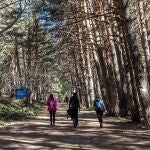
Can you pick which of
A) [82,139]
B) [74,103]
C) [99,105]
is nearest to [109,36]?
[74,103]

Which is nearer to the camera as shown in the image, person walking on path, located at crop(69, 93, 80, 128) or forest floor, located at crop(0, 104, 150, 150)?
forest floor, located at crop(0, 104, 150, 150)

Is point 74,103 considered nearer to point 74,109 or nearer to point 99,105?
point 74,109

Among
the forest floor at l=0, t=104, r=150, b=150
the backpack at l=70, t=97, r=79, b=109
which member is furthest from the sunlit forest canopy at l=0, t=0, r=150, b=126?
the backpack at l=70, t=97, r=79, b=109

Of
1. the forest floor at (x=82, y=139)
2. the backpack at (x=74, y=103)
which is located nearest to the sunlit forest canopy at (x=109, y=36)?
the forest floor at (x=82, y=139)

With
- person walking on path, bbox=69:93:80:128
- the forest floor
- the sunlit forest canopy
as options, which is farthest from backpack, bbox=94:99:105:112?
the sunlit forest canopy

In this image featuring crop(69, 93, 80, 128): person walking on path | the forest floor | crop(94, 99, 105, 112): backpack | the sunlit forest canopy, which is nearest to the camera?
the forest floor

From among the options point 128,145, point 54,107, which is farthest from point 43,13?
point 128,145

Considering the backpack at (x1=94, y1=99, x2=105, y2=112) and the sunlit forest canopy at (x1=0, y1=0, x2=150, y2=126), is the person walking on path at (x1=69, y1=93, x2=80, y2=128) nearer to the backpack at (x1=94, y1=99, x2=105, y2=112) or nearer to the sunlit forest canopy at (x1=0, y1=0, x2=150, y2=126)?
the backpack at (x1=94, y1=99, x2=105, y2=112)

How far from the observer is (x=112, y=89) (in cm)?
2742

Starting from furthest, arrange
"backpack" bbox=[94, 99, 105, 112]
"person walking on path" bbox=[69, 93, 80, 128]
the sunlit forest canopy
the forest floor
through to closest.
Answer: "person walking on path" bbox=[69, 93, 80, 128] < "backpack" bbox=[94, 99, 105, 112] < the sunlit forest canopy < the forest floor

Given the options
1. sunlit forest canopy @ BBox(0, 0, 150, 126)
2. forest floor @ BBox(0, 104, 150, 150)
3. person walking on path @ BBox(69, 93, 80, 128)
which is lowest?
forest floor @ BBox(0, 104, 150, 150)

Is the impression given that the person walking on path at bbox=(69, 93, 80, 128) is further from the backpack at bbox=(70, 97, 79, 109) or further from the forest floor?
the forest floor

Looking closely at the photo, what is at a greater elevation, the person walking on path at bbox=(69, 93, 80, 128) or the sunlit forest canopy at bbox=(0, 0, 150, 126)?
the sunlit forest canopy at bbox=(0, 0, 150, 126)

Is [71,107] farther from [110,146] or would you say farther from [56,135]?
[110,146]
